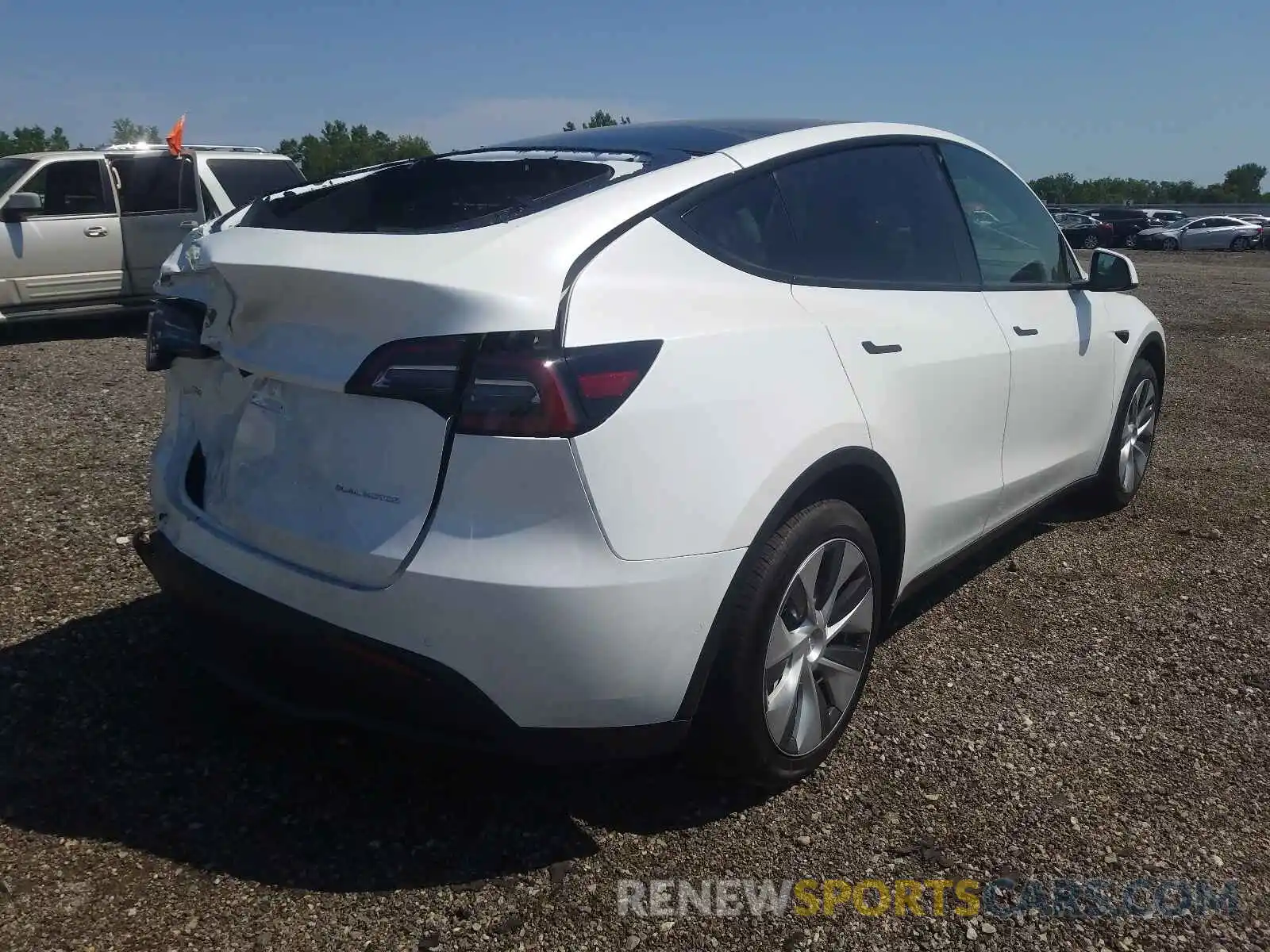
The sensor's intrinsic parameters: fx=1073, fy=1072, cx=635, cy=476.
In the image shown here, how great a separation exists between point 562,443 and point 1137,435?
13.3ft

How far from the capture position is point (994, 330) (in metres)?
3.56

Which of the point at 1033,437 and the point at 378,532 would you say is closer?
the point at 378,532

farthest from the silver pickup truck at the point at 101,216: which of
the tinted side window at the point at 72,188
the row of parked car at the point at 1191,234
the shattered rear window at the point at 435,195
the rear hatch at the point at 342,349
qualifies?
the row of parked car at the point at 1191,234

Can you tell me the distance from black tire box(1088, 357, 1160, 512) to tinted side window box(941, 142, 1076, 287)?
0.78 metres

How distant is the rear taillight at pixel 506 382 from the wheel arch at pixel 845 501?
52 cm

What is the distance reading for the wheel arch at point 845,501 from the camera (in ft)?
7.88

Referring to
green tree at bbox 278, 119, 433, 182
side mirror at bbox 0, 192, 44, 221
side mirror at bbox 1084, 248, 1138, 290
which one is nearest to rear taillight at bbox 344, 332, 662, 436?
side mirror at bbox 1084, 248, 1138, 290

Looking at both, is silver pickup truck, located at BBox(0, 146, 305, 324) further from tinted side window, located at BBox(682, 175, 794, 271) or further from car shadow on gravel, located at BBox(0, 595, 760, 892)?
tinted side window, located at BBox(682, 175, 794, 271)

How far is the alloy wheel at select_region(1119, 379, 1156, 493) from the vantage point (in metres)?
5.02

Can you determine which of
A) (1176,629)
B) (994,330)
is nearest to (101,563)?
(994,330)

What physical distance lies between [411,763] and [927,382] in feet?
5.94

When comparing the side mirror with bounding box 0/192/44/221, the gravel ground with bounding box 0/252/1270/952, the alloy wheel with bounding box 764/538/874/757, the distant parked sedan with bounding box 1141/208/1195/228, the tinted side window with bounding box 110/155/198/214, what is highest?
the distant parked sedan with bounding box 1141/208/1195/228

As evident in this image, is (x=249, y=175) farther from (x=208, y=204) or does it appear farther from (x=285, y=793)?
(x=285, y=793)

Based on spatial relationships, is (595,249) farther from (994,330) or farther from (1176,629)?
(1176,629)
